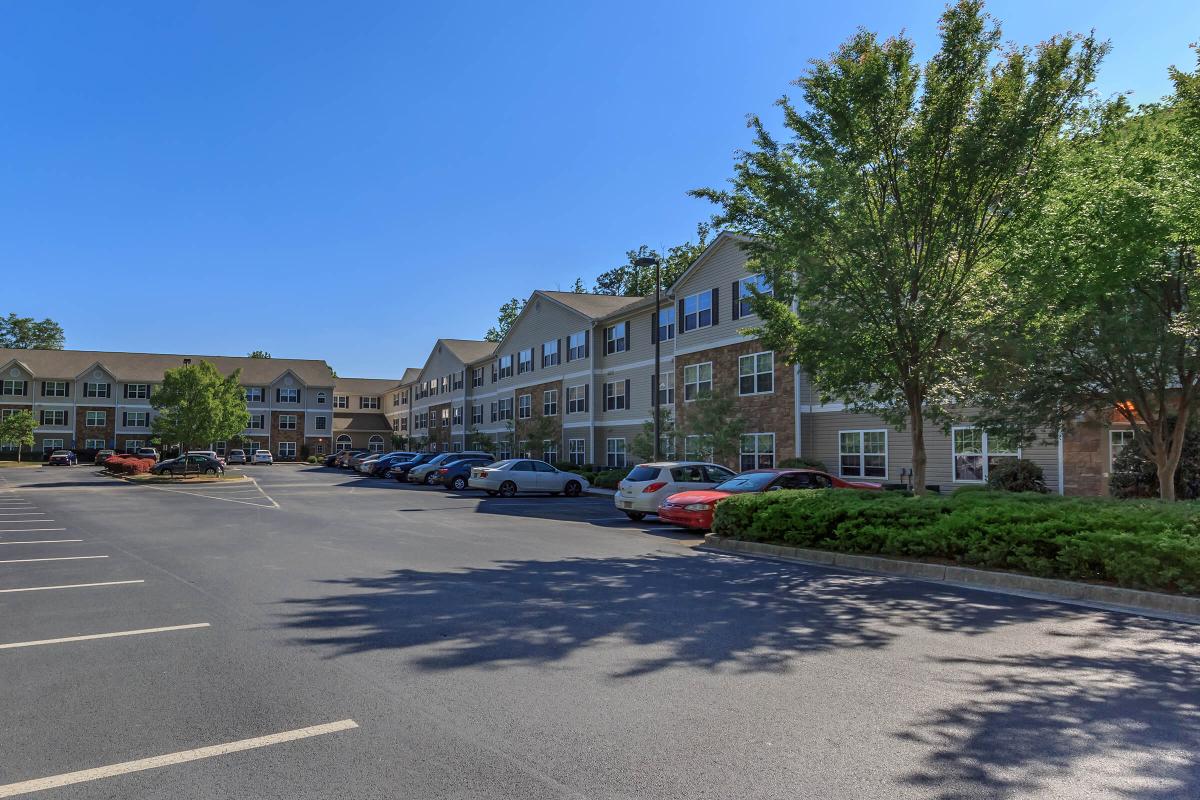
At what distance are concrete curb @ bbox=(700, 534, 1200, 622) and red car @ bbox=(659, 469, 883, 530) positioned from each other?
2.81 metres

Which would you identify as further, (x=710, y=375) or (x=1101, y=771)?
(x=710, y=375)

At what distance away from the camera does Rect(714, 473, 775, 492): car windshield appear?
17403 millimetres

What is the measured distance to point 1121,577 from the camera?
9.21m

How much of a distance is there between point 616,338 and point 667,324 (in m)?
5.58

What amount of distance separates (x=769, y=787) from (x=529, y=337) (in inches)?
1880

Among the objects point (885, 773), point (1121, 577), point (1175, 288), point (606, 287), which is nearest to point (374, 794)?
point (885, 773)

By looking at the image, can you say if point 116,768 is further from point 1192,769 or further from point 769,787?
point 1192,769

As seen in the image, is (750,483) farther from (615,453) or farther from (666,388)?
(615,453)

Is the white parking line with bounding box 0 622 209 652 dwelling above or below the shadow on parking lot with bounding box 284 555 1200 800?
above

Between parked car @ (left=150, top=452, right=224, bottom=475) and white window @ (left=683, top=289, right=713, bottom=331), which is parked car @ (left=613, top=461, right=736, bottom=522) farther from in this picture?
parked car @ (left=150, top=452, right=224, bottom=475)

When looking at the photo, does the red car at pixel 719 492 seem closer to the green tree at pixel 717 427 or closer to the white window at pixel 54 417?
the green tree at pixel 717 427

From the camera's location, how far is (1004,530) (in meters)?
10.6

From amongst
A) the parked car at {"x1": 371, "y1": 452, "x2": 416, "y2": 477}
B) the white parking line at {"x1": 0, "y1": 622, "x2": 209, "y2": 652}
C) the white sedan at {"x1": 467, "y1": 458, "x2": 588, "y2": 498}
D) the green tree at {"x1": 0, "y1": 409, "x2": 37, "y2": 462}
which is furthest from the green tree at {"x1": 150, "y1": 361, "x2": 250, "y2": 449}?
the white parking line at {"x1": 0, "y1": 622, "x2": 209, "y2": 652}

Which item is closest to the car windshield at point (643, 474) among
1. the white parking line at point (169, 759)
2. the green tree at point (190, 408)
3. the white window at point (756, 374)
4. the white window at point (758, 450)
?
the white window at point (758, 450)
